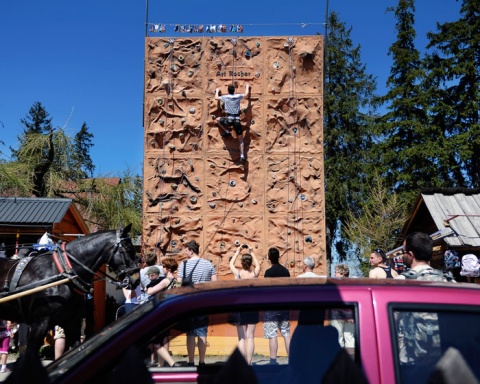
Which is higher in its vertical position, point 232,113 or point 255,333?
point 232,113

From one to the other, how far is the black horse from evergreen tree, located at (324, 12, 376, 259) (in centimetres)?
2834

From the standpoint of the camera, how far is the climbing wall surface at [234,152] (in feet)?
48.1

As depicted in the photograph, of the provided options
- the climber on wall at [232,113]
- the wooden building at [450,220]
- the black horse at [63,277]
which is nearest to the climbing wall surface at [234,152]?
the climber on wall at [232,113]

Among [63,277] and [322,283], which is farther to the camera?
[63,277]

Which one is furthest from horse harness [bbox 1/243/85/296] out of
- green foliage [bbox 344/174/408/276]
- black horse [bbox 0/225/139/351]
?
green foliage [bbox 344/174/408/276]

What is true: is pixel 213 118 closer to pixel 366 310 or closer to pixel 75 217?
pixel 75 217

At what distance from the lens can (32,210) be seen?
1427 cm

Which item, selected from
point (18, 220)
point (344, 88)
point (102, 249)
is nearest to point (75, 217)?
point (18, 220)

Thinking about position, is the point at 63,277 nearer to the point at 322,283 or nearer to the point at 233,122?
the point at 322,283

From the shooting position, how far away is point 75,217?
1712 centimetres

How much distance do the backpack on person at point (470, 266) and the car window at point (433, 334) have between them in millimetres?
9991

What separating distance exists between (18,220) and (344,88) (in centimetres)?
2961

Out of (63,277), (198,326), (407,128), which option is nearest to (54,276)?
(63,277)

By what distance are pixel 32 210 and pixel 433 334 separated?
43.1 feet
